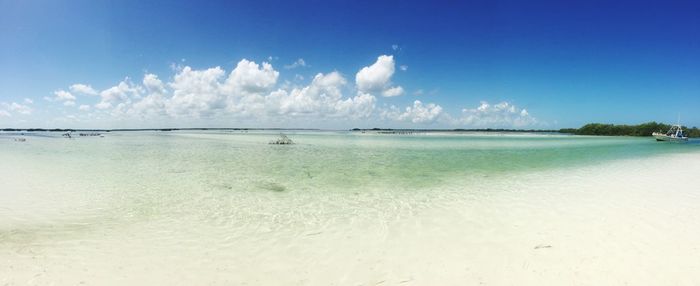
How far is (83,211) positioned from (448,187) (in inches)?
387

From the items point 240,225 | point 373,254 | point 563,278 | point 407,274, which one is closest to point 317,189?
point 240,225

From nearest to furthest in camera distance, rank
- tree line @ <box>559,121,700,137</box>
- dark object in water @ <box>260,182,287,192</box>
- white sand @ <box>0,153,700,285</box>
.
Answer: white sand @ <box>0,153,700,285</box>
dark object in water @ <box>260,182,287,192</box>
tree line @ <box>559,121,700,137</box>

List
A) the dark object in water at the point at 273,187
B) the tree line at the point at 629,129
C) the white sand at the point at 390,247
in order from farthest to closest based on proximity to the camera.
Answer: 1. the tree line at the point at 629,129
2. the dark object in water at the point at 273,187
3. the white sand at the point at 390,247

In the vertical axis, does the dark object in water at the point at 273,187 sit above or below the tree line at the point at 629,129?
below

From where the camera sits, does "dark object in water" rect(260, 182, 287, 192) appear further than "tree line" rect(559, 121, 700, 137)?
No

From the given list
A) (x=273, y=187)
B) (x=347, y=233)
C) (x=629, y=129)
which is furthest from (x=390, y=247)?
(x=629, y=129)

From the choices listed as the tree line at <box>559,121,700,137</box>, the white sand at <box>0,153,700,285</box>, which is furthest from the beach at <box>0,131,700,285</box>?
the tree line at <box>559,121,700,137</box>

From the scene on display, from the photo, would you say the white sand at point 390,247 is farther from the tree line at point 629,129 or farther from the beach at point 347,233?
the tree line at point 629,129

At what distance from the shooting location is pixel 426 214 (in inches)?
288

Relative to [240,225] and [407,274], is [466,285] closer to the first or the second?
[407,274]

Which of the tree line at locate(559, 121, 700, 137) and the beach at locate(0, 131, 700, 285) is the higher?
the tree line at locate(559, 121, 700, 137)

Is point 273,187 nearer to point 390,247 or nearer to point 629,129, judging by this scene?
point 390,247

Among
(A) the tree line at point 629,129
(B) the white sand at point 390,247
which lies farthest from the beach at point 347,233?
(A) the tree line at point 629,129

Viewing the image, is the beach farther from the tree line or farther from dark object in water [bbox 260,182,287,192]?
the tree line
